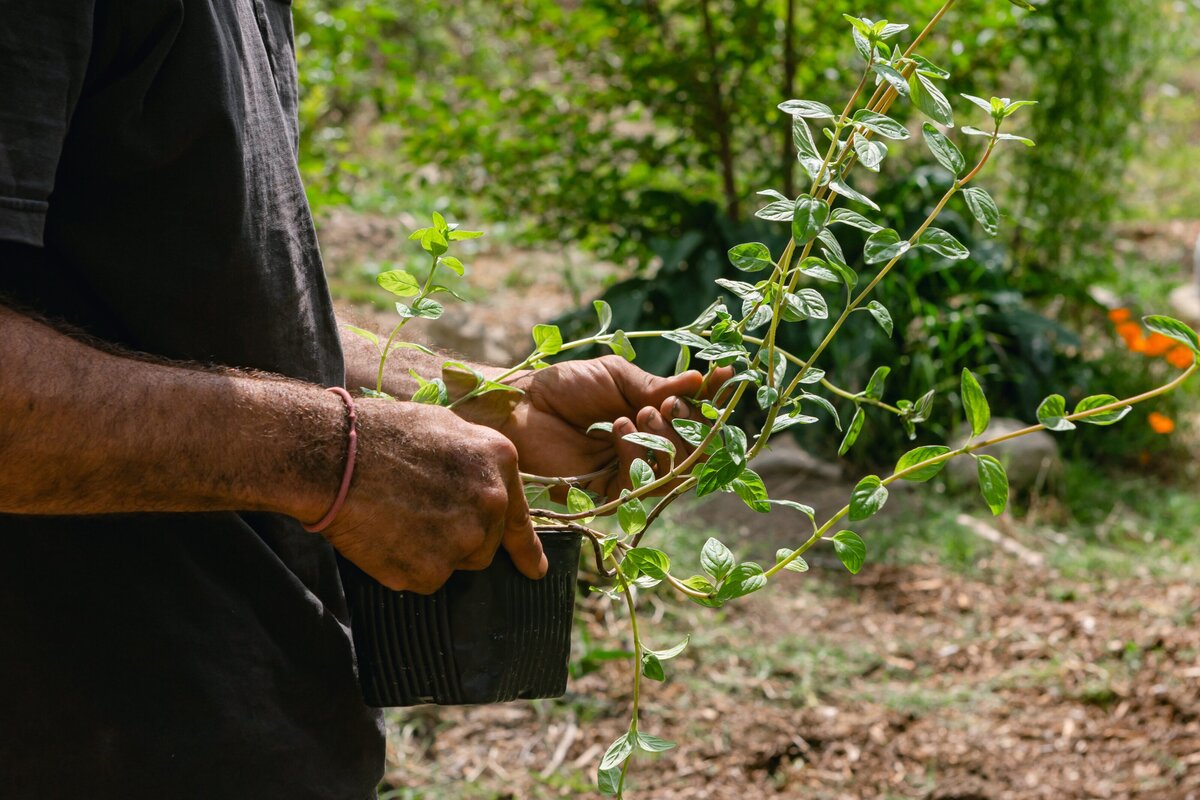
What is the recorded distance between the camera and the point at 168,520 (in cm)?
129

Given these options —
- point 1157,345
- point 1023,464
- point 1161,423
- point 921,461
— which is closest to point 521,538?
point 921,461

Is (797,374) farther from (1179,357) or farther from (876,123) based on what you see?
(1179,357)

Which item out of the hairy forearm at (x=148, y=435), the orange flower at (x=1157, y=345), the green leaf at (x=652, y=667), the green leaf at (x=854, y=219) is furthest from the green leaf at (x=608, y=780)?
the orange flower at (x=1157, y=345)

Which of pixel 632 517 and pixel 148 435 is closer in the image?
pixel 148 435

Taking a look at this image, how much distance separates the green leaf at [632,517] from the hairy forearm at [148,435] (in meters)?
0.34

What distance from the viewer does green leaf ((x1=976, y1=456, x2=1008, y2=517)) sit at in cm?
127

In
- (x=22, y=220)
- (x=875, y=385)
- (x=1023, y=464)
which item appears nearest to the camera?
(x=22, y=220)

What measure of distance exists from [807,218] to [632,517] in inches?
16.0

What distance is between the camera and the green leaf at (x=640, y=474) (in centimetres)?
139

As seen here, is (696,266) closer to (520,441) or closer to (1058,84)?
(1058,84)

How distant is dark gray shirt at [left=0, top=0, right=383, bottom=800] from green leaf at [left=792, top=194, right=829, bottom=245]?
0.56 metres

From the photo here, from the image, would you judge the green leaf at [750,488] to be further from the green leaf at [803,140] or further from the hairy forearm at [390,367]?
the hairy forearm at [390,367]

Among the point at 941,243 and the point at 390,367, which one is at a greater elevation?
the point at 941,243

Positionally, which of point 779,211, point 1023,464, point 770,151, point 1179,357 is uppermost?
point 779,211
